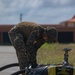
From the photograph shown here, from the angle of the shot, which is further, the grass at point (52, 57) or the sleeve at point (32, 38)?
the grass at point (52, 57)

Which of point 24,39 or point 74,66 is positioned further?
point 24,39

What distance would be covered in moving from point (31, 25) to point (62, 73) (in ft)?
5.39

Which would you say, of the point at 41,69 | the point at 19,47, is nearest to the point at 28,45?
the point at 19,47

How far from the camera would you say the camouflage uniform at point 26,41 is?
20.6 feet

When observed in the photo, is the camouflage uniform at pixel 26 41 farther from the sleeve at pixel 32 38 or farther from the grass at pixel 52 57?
the grass at pixel 52 57

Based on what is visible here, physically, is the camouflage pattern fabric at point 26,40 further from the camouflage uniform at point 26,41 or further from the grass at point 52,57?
the grass at point 52,57

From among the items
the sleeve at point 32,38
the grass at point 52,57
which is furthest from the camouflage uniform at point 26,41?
the grass at point 52,57


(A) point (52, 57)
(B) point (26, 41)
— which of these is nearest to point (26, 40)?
(B) point (26, 41)

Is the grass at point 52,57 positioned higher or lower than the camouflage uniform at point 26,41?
lower

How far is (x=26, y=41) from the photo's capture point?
6.48m

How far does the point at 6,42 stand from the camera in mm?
60781

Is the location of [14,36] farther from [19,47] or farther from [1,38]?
[1,38]

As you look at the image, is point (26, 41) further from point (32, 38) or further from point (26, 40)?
point (32, 38)

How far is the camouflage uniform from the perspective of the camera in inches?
247
